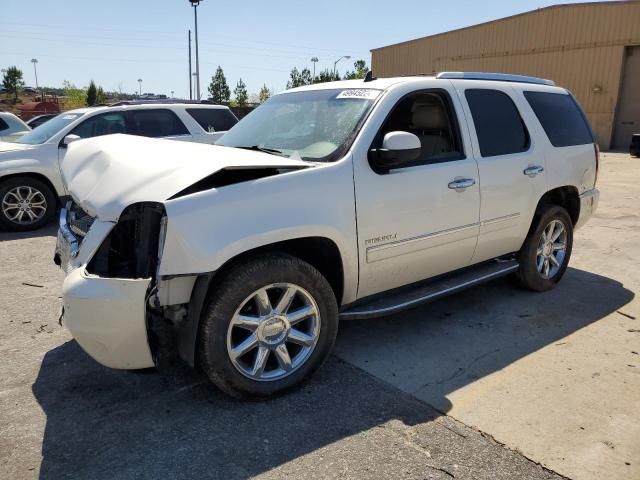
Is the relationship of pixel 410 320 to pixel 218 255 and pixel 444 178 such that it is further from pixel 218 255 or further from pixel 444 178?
pixel 218 255

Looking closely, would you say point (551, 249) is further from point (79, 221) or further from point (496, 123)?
point (79, 221)

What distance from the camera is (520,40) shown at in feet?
86.1

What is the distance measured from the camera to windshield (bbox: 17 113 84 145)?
7.95 metres

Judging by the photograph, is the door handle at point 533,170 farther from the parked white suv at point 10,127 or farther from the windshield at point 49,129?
the parked white suv at point 10,127

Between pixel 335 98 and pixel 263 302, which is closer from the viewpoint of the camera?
pixel 263 302

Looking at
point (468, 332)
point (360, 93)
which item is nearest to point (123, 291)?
point (360, 93)

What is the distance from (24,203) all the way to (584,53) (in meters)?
24.7

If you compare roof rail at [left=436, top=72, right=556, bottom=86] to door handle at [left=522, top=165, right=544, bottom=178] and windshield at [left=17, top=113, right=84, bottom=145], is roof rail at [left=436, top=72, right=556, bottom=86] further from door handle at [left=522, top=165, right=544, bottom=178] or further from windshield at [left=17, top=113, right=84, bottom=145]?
windshield at [left=17, top=113, right=84, bottom=145]

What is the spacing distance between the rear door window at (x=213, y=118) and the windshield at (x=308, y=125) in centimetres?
455

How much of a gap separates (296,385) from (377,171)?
1.43 metres

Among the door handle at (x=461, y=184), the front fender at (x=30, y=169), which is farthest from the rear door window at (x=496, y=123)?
the front fender at (x=30, y=169)

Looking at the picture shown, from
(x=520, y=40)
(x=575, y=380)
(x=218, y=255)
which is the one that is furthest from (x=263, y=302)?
(x=520, y=40)

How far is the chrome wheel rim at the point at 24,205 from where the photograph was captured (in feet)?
24.6

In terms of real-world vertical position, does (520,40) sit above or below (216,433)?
above
